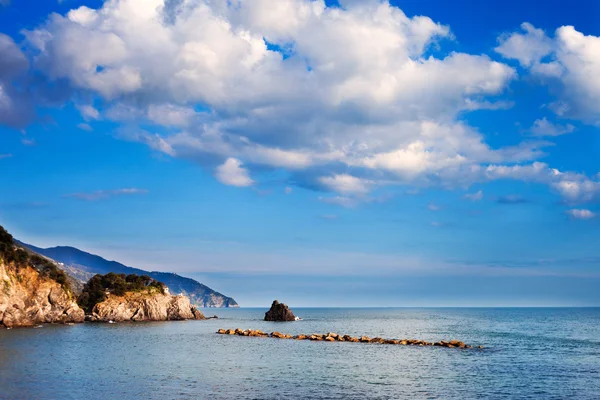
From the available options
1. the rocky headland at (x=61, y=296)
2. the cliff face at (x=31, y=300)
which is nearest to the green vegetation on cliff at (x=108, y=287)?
the rocky headland at (x=61, y=296)

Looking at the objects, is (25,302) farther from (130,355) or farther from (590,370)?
(590,370)

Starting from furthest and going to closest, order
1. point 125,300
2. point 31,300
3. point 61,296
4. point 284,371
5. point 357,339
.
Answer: point 125,300, point 61,296, point 31,300, point 357,339, point 284,371

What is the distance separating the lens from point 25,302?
138m

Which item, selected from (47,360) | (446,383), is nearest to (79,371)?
(47,360)

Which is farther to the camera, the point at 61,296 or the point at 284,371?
the point at 61,296

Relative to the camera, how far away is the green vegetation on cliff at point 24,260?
13788cm

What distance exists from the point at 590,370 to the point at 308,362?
37443 mm

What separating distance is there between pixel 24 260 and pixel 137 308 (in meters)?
50.2

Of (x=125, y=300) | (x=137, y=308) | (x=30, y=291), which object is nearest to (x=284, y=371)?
(x=30, y=291)

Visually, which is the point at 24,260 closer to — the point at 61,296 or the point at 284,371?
the point at 61,296

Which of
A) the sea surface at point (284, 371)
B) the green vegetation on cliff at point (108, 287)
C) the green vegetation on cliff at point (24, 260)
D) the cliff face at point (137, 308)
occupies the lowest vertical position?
the sea surface at point (284, 371)

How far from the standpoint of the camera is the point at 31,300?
14000 centimetres

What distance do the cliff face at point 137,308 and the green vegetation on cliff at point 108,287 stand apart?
2175mm

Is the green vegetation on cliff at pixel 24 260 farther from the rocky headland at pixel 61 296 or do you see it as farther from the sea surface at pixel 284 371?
the sea surface at pixel 284 371
